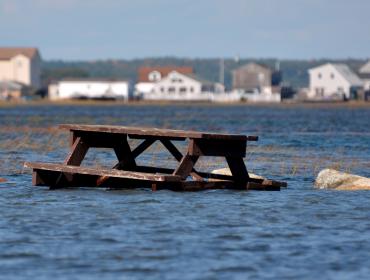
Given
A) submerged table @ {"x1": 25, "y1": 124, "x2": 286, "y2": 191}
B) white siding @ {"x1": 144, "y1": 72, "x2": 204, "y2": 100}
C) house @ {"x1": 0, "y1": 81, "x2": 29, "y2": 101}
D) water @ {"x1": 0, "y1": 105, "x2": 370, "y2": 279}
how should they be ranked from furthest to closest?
white siding @ {"x1": 144, "y1": 72, "x2": 204, "y2": 100} < house @ {"x1": 0, "y1": 81, "x2": 29, "y2": 101} < submerged table @ {"x1": 25, "y1": 124, "x2": 286, "y2": 191} < water @ {"x1": 0, "y1": 105, "x2": 370, "y2": 279}

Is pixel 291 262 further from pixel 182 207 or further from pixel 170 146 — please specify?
pixel 170 146

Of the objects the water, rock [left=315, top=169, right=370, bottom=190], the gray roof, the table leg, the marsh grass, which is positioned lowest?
the water

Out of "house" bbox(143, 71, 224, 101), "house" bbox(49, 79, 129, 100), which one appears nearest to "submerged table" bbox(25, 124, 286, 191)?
"house" bbox(143, 71, 224, 101)

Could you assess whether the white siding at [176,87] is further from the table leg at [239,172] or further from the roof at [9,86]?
the table leg at [239,172]

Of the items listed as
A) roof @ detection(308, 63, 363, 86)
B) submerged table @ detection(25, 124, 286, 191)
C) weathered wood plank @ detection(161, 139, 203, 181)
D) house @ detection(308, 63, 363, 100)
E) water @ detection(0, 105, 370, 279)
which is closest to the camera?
water @ detection(0, 105, 370, 279)

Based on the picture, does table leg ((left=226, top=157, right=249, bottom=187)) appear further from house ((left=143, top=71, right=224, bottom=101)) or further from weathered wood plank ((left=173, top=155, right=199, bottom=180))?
house ((left=143, top=71, right=224, bottom=101))

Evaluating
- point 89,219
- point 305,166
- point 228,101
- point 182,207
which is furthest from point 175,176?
point 228,101

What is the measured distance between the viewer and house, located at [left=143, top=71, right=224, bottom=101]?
187 metres

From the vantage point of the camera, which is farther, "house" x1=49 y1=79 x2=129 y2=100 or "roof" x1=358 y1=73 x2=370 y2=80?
"house" x1=49 y1=79 x2=129 y2=100

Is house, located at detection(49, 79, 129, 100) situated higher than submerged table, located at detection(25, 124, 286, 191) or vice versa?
house, located at detection(49, 79, 129, 100)

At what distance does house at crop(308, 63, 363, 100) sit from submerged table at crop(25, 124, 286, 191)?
15444cm

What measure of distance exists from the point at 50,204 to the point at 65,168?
7.78ft

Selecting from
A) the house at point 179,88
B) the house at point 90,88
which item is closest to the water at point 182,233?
the house at point 179,88

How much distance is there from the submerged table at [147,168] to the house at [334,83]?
507ft
